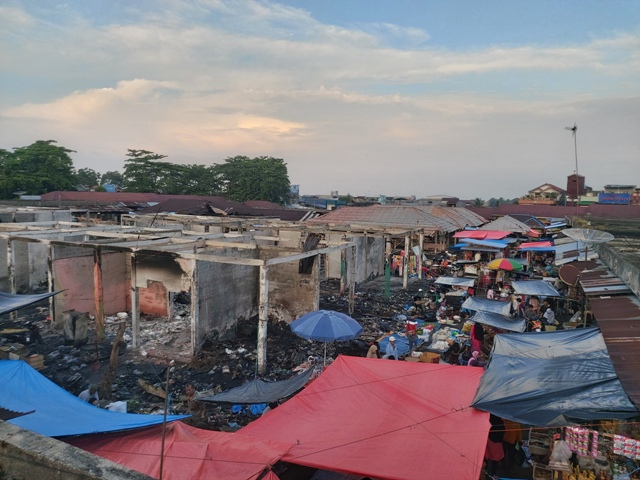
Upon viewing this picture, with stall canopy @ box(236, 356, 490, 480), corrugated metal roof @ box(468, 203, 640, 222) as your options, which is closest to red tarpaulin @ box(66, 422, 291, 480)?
stall canopy @ box(236, 356, 490, 480)

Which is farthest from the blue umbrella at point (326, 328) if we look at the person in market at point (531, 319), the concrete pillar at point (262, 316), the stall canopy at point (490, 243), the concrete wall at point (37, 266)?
the stall canopy at point (490, 243)

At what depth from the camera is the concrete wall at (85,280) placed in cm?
1248

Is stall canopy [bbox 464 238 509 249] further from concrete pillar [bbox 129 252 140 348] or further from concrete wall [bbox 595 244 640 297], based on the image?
concrete pillar [bbox 129 252 140 348]

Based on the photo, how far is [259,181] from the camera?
4569 centimetres

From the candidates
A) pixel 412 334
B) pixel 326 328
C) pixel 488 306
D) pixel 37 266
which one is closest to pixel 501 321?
pixel 488 306

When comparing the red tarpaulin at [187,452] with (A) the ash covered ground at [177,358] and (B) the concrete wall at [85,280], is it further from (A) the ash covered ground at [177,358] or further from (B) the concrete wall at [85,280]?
(B) the concrete wall at [85,280]

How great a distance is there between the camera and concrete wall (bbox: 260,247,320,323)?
41.7 feet

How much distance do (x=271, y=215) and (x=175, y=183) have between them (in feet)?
64.9

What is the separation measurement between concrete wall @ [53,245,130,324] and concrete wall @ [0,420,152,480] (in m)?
10.4

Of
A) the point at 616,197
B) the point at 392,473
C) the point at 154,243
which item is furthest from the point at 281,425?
the point at 616,197

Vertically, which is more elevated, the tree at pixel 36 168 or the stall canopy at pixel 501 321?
the tree at pixel 36 168

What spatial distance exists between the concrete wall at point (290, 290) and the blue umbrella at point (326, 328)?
11.4ft

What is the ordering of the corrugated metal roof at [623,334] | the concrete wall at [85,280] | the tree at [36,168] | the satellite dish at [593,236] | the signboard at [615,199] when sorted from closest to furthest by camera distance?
the corrugated metal roof at [623,334] → the satellite dish at [593,236] → the concrete wall at [85,280] → the tree at [36,168] → the signboard at [615,199]

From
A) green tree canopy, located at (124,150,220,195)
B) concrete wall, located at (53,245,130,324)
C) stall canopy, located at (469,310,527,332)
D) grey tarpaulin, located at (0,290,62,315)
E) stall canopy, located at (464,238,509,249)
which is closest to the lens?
grey tarpaulin, located at (0,290,62,315)
